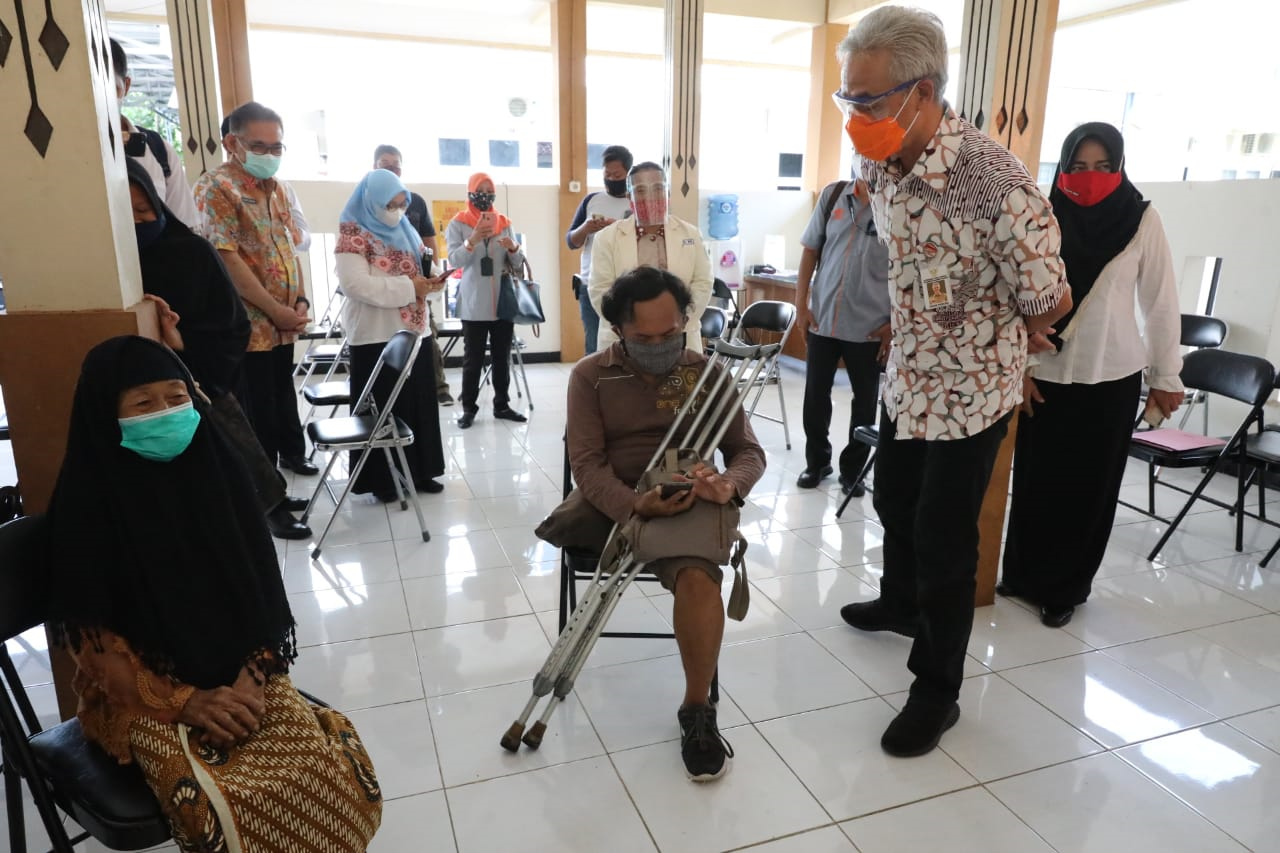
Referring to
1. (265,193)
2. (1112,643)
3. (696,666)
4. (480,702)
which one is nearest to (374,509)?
(265,193)

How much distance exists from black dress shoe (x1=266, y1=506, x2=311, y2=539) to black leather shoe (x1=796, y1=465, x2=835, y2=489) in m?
→ 2.24

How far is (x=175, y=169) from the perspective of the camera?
306 cm

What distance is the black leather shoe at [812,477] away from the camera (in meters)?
4.07

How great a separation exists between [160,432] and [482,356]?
360 cm

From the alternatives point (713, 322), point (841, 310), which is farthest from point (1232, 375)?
point (713, 322)

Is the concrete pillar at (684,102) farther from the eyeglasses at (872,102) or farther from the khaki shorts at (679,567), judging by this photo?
the khaki shorts at (679,567)

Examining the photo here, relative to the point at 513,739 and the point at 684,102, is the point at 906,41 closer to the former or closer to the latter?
the point at 513,739

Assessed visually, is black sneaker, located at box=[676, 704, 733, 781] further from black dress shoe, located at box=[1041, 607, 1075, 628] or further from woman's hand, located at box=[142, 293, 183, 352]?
woman's hand, located at box=[142, 293, 183, 352]

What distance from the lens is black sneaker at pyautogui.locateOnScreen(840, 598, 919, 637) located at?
257cm

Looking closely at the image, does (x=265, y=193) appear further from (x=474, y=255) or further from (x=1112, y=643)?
(x=1112, y=643)

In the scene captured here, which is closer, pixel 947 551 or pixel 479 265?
pixel 947 551

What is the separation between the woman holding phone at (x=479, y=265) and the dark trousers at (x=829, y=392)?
1896 mm

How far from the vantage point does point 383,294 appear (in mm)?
3477

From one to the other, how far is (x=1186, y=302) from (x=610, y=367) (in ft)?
12.8
